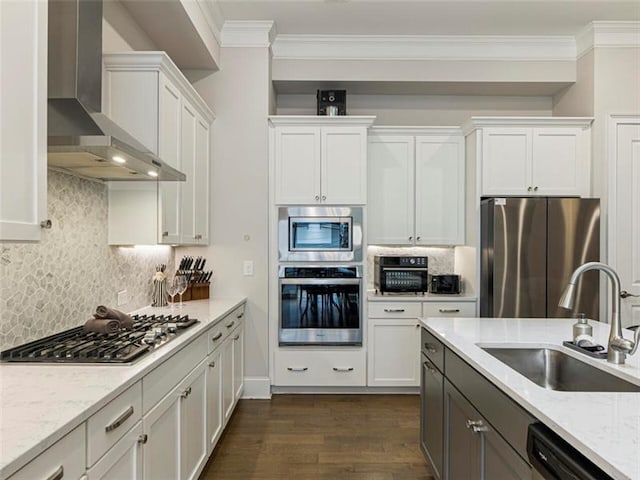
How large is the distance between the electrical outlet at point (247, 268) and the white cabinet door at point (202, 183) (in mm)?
377

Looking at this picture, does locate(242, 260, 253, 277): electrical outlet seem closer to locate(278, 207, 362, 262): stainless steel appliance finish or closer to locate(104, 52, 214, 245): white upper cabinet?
locate(278, 207, 362, 262): stainless steel appliance finish

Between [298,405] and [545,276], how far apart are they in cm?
233

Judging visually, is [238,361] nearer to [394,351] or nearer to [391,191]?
[394,351]

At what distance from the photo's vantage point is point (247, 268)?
3832 millimetres

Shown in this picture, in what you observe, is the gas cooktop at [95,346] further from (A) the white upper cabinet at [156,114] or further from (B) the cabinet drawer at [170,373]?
(A) the white upper cabinet at [156,114]

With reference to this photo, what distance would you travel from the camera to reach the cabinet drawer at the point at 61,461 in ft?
3.23

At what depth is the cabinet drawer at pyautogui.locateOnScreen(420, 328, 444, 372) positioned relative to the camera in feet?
7.21

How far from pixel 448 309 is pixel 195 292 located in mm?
2204

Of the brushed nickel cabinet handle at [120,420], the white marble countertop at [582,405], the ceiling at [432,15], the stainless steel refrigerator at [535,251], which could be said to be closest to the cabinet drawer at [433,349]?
the white marble countertop at [582,405]

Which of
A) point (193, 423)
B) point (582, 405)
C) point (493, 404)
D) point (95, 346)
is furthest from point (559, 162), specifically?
point (95, 346)

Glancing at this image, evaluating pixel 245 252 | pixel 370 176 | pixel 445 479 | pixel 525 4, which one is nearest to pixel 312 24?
pixel 370 176

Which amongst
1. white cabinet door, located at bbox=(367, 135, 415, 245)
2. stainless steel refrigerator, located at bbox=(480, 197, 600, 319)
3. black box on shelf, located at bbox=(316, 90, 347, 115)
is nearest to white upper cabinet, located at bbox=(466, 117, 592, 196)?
stainless steel refrigerator, located at bbox=(480, 197, 600, 319)

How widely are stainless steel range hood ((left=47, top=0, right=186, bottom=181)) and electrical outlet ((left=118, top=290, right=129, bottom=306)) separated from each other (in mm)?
885

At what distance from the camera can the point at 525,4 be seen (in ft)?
11.3
